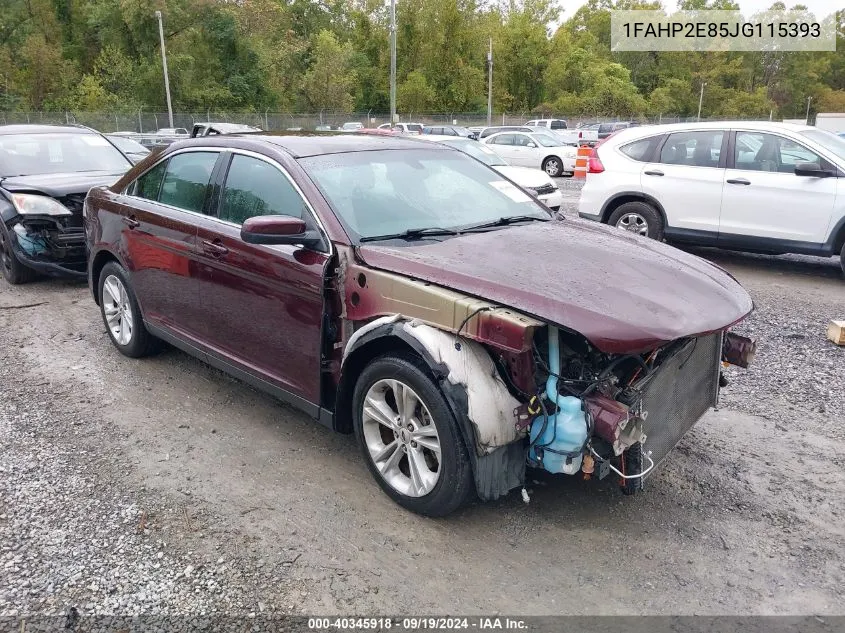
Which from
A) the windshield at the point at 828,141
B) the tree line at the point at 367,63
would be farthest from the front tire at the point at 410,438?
the tree line at the point at 367,63

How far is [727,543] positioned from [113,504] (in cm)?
295

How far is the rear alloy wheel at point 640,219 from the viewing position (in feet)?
29.2

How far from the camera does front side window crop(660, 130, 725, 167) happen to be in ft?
27.9

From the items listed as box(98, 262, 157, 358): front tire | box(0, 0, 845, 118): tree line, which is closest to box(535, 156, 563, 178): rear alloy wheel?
box(98, 262, 157, 358): front tire

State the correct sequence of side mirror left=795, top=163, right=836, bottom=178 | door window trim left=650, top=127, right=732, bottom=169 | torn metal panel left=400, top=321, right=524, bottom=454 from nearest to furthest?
1. torn metal panel left=400, top=321, right=524, bottom=454
2. side mirror left=795, top=163, right=836, bottom=178
3. door window trim left=650, top=127, right=732, bottom=169

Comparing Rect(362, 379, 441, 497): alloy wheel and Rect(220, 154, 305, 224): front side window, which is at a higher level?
Rect(220, 154, 305, 224): front side window

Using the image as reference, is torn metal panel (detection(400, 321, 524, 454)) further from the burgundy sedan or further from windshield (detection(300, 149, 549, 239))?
windshield (detection(300, 149, 549, 239))

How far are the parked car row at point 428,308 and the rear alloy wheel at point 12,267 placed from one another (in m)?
3.54

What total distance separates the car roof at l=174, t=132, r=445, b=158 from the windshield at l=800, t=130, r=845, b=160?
540 cm

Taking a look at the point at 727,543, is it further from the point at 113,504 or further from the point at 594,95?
the point at 594,95

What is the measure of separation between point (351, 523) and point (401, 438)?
1.53ft

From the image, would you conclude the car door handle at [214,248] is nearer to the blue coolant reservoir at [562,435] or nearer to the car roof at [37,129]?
the blue coolant reservoir at [562,435]

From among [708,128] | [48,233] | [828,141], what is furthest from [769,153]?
[48,233]

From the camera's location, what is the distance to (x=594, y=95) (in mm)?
69812
